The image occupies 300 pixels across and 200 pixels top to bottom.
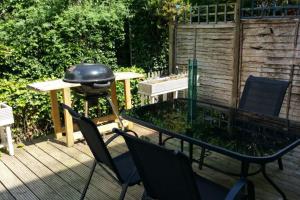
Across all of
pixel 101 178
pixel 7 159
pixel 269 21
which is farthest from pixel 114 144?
pixel 269 21

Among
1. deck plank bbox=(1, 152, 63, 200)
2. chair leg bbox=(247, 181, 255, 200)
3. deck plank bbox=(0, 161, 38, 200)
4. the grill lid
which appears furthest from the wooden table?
chair leg bbox=(247, 181, 255, 200)

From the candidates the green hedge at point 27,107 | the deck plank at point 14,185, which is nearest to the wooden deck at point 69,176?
the deck plank at point 14,185

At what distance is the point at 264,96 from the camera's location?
3.37m

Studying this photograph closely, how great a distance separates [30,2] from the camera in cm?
567

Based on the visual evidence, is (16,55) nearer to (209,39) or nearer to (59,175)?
(59,175)

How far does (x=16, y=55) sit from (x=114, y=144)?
5.97 ft

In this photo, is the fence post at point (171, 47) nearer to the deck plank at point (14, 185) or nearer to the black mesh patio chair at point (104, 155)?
the deck plank at point (14, 185)

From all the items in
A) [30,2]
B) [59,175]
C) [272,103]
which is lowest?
[59,175]

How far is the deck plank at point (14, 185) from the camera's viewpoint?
3.08m

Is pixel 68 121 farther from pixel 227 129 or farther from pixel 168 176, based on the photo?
pixel 168 176

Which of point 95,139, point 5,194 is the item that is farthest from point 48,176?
point 95,139

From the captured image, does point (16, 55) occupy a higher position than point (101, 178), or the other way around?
point (16, 55)

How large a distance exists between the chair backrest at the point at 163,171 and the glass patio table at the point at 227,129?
0.47 meters

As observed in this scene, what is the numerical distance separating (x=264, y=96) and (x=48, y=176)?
248cm
